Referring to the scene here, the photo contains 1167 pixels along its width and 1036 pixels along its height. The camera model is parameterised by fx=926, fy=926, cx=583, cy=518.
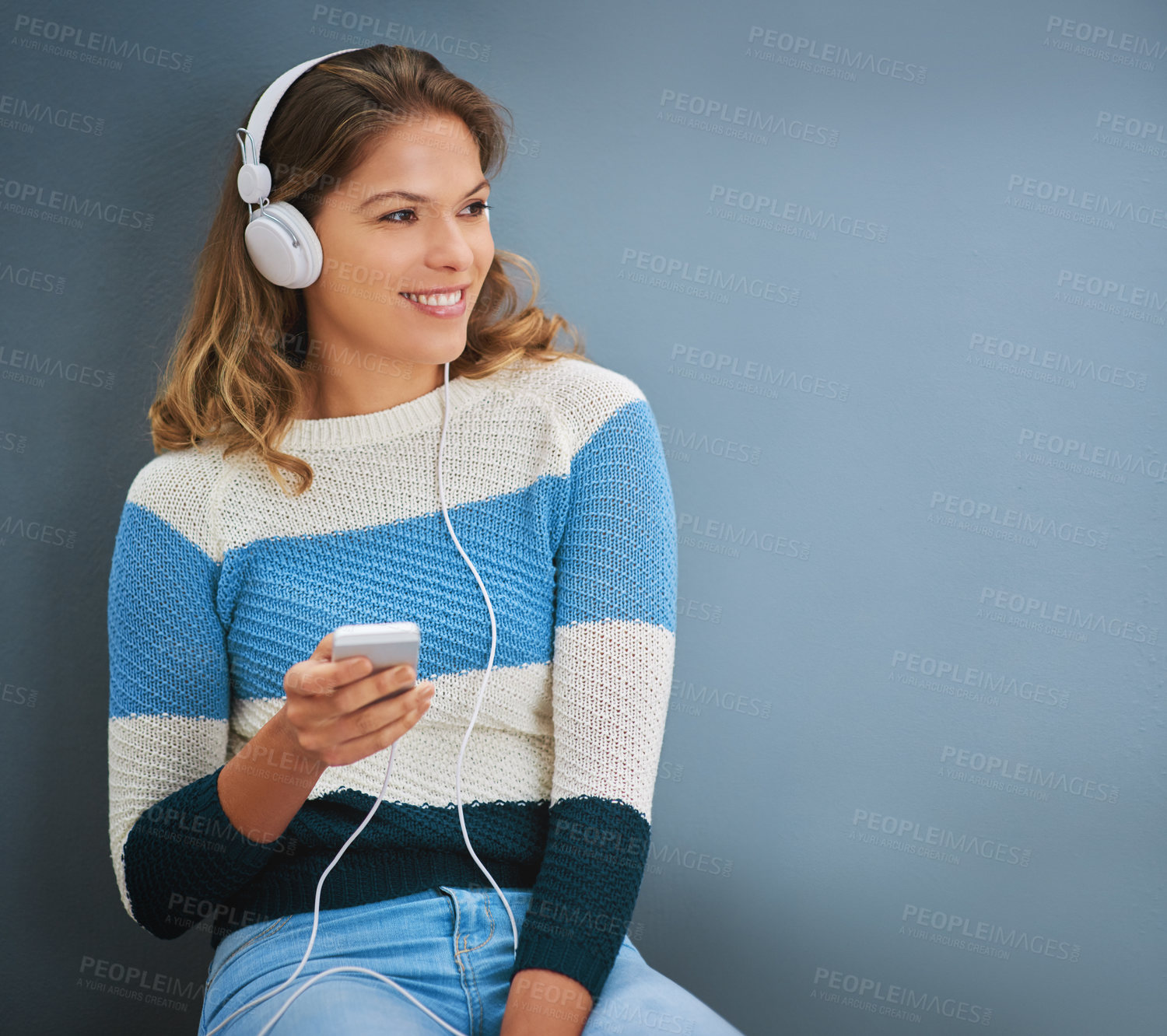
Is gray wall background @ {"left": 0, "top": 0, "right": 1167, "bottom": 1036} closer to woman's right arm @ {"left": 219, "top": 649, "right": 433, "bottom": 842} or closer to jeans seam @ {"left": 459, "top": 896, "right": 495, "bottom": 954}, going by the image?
jeans seam @ {"left": 459, "top": 896, "right": 495, "bottom": 954}

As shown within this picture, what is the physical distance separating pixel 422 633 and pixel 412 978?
0.40 meters

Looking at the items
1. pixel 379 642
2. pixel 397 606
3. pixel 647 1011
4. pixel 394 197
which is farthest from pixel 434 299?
pixel 647 1011

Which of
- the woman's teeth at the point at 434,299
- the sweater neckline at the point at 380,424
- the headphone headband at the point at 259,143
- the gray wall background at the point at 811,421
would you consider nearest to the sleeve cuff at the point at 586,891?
the gray wall background at the point at 811,421

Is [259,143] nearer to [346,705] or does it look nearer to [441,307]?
[441,307]

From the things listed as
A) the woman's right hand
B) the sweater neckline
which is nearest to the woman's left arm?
the sweater neckline

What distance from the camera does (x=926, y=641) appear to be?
1.45 m

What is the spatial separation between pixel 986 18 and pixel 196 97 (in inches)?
46.9

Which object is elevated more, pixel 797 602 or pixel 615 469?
pixel 615 469

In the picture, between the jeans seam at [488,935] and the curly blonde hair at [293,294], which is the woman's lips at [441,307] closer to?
the curly blonde hair at [293,294]

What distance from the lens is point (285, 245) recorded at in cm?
115

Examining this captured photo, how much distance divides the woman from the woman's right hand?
0.16 meters

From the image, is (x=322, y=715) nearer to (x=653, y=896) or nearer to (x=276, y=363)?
(x=276, y=363)

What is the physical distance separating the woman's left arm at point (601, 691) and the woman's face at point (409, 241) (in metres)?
0.22

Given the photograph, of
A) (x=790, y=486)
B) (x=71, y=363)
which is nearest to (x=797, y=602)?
(x=790, y=486)
